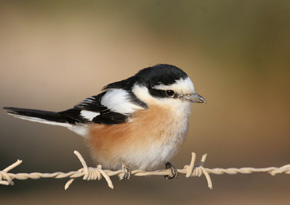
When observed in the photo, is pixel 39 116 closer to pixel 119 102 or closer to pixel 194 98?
pixel 119 102

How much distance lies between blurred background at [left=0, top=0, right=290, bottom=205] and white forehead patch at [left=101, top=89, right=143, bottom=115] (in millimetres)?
3535

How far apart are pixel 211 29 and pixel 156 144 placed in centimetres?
712

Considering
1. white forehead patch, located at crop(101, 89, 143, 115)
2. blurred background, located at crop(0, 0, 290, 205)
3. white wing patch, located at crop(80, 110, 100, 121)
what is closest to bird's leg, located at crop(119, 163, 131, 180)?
white forehead patch, located at crop(101, 89, 143, 115)

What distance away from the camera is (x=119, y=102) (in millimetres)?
4238

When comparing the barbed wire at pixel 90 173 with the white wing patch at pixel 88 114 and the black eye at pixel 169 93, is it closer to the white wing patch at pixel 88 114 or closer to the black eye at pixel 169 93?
the black eye at pixel 169 93

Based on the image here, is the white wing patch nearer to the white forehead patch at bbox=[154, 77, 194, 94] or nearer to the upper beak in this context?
the white forehead patch at bbox=[154, 77, 194, 94]

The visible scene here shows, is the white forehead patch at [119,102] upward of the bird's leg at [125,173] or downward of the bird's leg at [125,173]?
upward

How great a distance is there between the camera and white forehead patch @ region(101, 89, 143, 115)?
4.16m

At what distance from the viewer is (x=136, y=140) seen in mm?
3988

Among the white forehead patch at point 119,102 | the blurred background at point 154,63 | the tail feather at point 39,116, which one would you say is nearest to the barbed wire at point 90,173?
the white forehead patch at point 119,102

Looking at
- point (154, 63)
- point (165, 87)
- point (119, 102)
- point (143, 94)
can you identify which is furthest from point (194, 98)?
point (154, 63)

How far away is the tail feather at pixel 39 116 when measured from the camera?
4.34 m

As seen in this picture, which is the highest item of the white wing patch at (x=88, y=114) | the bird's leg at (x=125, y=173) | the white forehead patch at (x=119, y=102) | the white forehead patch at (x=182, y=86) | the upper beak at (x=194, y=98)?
the white forehead patch at (x=182, y=86)

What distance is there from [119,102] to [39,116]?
0.70m
